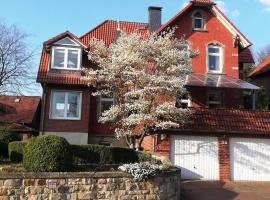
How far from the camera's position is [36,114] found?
3300 cm

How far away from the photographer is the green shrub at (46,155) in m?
13.6

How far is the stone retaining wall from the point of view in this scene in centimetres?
1337

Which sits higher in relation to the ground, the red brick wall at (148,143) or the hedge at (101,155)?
the red brick wall at (148,143)

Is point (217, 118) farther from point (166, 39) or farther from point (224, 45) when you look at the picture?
point (224, 45)

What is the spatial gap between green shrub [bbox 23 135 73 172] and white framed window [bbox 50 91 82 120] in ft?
40.1

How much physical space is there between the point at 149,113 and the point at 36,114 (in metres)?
14.5

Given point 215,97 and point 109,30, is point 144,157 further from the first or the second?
point 109,30

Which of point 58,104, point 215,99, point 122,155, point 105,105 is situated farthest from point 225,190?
point 58,104

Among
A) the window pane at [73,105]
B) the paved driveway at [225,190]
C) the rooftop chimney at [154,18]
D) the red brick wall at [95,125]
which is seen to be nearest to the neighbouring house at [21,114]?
the window pane at [73,105]

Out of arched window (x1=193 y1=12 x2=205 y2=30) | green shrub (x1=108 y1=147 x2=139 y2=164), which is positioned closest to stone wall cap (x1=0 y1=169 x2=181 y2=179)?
green shrub (x1=108 y1=147 x2=139 y2=164)

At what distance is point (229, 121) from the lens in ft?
75.5

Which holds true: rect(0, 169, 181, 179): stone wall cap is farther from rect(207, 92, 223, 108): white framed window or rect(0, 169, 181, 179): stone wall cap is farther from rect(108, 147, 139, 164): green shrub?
rect(207, 92, 223, 108): white framed window

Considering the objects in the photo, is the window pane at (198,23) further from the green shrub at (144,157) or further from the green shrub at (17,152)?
the green shrub at (17,152)

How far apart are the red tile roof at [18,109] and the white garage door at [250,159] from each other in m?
15.9
